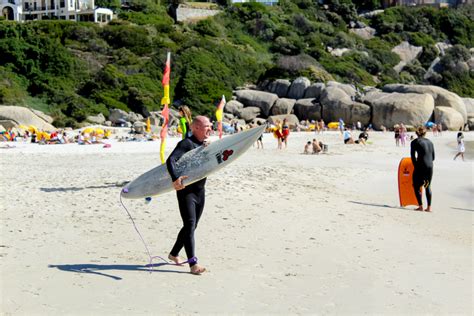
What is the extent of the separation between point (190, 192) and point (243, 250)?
119cm

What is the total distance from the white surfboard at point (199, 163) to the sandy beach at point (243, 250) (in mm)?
703

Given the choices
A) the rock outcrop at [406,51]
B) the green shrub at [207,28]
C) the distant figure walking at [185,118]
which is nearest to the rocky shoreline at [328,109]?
the green shrub at [207,28]

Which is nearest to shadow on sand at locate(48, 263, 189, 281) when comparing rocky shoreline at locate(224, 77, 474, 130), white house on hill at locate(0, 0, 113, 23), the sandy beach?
the sandy beach

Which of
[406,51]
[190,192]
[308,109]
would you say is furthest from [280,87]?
[190,192]

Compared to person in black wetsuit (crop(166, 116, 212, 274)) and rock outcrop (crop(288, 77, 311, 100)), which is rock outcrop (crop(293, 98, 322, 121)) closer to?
rock outcrop (crop(288, 77, 311, 100))

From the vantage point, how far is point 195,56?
4862 centimetres

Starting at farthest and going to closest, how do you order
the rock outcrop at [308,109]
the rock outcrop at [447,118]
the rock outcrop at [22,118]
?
1. the rock outcrop at [308,109]
2. the rock outcrop at [447,118]
3. the rock outcrop at [22,118]

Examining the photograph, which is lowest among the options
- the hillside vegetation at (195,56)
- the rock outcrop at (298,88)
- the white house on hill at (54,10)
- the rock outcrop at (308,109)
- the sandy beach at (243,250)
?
the sandy beach at (243,250)

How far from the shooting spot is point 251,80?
49.1 metres

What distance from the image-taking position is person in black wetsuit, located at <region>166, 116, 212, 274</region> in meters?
5.49

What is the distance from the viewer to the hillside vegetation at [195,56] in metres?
42.9

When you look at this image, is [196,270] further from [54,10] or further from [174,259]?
[54,10]

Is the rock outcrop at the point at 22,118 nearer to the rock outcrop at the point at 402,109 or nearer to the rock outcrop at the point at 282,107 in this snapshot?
the rock outcrop at the point at 282,107

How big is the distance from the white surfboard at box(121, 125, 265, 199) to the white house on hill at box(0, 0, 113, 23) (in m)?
54.1
